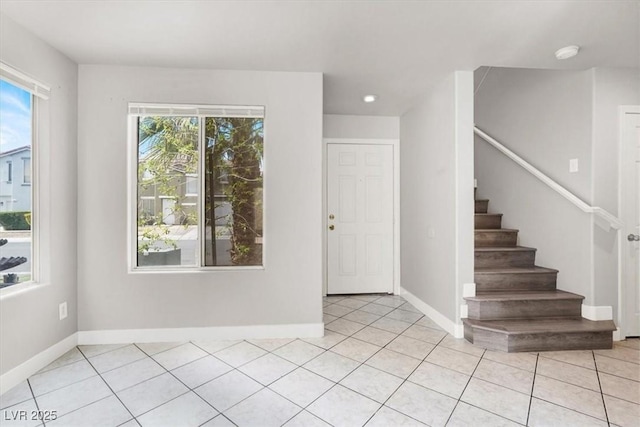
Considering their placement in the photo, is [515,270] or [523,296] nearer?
[523,296]

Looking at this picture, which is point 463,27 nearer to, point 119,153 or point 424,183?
point 424,183

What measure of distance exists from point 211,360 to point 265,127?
198cm

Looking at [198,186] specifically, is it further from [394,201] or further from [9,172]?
[394,201]

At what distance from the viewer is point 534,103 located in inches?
132

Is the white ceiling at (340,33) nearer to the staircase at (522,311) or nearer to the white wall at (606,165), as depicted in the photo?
the white wall at (606,165)

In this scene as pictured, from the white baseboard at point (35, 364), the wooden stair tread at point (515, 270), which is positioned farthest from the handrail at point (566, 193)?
the white baseboard at point (35, 364)

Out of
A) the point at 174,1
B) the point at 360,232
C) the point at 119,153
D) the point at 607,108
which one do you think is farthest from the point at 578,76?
the point at 119,153

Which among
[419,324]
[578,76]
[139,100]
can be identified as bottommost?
[419,324]

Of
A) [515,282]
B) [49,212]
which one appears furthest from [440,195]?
[49,212]

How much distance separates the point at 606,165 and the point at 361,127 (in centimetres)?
256

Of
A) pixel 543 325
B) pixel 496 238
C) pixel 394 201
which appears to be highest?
pixel 394 201

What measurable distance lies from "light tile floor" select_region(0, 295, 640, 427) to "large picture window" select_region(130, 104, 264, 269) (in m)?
0.80

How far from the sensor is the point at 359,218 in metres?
4.30

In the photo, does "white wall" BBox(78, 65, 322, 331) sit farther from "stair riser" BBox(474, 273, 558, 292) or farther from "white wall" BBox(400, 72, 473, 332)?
"stair riser" BBox(474, 273, 558, 292)
